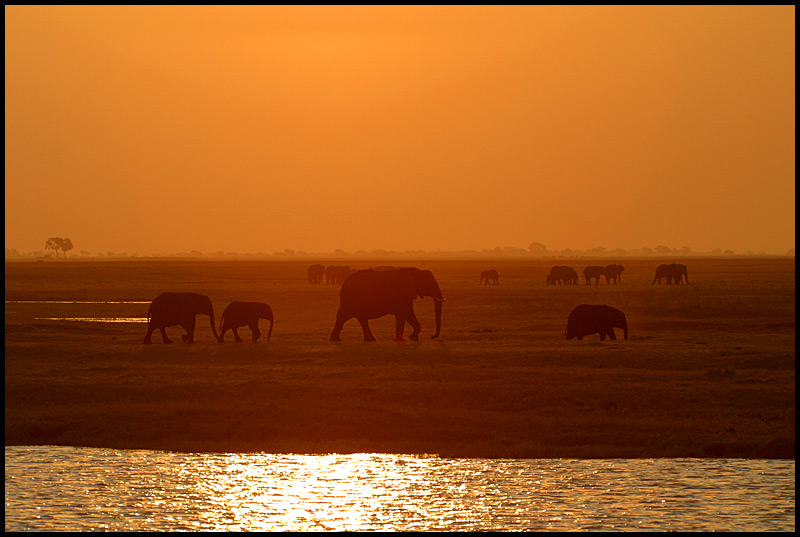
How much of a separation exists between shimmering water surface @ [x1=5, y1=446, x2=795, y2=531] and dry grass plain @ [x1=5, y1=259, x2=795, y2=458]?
3.14 feet

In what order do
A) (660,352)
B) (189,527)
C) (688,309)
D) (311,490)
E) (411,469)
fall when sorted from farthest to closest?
(688,309) → (660,352) → (411,469) → (311,490) → (189,527)

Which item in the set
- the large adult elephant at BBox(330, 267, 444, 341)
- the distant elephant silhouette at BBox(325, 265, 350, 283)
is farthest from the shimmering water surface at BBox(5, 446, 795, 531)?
the distant elephant silhouette at BBox(325, 265, 350, 283)

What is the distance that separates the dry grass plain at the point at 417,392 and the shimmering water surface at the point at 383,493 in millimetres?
957

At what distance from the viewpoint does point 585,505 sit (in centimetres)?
1303

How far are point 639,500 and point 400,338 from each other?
1781 cm

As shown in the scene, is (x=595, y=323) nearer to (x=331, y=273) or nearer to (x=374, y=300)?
(x=374, y=300)

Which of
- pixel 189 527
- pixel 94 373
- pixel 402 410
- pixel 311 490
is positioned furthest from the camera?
pixel 94 373

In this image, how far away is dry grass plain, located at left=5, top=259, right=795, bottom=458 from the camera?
1727 cm

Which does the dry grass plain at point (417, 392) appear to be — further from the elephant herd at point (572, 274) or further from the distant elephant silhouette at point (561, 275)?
the elephant herd at point (572, 274)

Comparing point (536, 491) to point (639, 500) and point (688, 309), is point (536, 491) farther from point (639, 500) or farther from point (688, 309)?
point (688, 309)

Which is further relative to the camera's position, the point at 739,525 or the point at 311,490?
the point at 311,490

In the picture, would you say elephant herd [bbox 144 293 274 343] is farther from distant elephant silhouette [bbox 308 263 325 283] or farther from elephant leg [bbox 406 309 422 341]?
distant elephant silhouette [bbox 308 263 325 283]

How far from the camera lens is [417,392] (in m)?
21.0

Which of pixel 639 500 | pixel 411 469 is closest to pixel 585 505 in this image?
pixel 639 500
